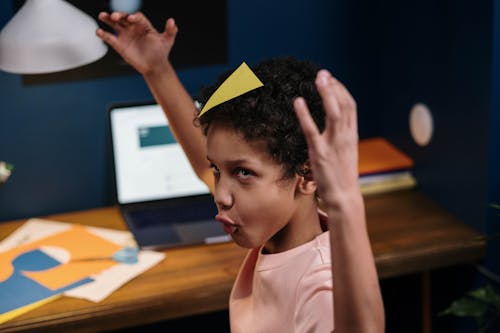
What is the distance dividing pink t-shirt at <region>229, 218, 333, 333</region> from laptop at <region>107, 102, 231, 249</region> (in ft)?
3.11

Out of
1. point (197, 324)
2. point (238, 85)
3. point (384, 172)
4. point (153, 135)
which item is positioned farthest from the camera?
point (197, 324)

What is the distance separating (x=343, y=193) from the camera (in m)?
0.94

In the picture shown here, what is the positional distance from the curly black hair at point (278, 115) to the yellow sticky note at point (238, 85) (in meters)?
0.04

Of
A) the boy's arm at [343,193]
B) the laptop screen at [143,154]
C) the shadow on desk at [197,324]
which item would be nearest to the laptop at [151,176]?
the laptop screen at [143,154]

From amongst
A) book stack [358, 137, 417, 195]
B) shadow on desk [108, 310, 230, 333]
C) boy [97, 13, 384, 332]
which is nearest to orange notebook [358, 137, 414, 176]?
book stack [358, 137, 417, 195]

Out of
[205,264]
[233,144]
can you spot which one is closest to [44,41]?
[233,144]

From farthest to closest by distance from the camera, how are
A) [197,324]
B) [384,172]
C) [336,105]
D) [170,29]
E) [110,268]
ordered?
[197,324] → [384,172] → [110,268] → [170,29] → [336,105]

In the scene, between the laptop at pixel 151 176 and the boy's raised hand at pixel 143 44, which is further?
the laptop at pixel 151 176

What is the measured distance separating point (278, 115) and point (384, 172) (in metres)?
1.35

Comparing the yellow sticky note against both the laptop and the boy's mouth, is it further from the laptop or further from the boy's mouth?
the laptop

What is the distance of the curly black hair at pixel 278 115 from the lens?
3.87 ft

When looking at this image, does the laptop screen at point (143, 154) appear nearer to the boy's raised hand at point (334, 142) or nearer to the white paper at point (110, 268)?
the white paper at point (110, 268)

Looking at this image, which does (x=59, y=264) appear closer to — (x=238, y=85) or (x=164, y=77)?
(x=164, y=77)

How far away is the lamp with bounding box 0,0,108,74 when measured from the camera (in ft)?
5.38
